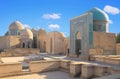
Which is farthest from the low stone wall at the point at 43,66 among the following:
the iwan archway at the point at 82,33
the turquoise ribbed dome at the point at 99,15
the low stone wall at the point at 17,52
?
the low stone wall at the point at 17,52

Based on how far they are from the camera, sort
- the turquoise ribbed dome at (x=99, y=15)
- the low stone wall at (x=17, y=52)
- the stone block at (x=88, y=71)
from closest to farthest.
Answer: the stone block at (x=88, y=71) < the turquoise ribbed dome at (x=99, y=15) < the low stone wall at (x=17, y=52)

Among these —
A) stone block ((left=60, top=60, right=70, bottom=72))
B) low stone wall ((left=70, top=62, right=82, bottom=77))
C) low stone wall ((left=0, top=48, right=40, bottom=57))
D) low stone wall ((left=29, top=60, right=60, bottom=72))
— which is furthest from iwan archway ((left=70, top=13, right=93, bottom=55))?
low stone wall ((left=0, top=48, right=40, bottom=57))

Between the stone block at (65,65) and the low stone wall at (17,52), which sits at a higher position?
the low stone wall at (17,52)

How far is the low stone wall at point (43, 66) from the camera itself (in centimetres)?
1150

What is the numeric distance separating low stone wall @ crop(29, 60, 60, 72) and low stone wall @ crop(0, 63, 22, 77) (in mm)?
936

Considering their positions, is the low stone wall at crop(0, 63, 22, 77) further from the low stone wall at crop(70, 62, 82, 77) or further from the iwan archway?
the iwan archway

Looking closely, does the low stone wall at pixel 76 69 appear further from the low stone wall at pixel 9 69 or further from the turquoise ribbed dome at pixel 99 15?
the turquoise ribbed dome at pixel 99 15

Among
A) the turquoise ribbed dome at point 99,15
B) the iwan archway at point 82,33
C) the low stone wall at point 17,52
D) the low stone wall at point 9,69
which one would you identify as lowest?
the low stone wall at point 9,69

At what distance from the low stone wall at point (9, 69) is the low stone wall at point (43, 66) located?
936 millimetres

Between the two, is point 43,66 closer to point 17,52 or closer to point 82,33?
point 82,33

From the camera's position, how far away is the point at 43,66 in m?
11.9

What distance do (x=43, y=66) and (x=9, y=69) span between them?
2510 millimetres

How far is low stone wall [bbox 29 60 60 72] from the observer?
453 inches

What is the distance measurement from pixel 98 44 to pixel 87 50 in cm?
143
